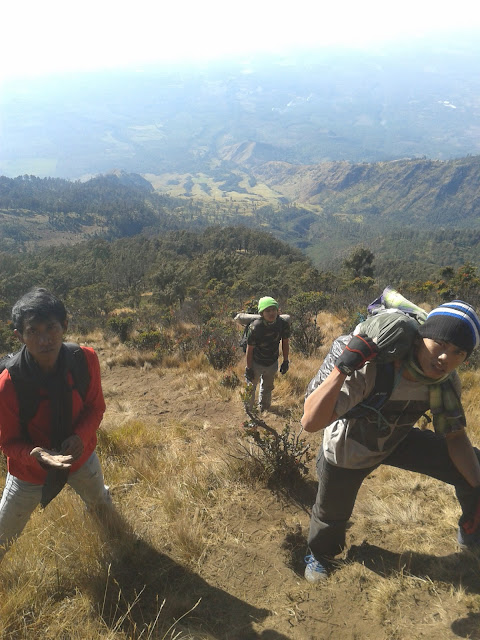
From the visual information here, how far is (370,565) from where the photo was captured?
2252 millimetres

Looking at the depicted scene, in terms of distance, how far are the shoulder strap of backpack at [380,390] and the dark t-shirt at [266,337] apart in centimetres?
264

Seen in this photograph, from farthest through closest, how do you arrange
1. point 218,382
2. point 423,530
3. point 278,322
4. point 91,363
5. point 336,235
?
1. point 336,235
2. point 218,382
3. point 278,322
4. point 423,530
5. point 91,363

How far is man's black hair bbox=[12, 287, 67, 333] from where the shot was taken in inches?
73.4

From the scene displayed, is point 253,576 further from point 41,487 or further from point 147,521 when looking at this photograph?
point 41,487

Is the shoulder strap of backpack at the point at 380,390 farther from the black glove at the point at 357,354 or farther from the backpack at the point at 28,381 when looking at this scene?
the backpack at the point at 28,381

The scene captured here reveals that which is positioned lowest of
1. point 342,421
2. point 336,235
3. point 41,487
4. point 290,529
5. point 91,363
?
point 336,235

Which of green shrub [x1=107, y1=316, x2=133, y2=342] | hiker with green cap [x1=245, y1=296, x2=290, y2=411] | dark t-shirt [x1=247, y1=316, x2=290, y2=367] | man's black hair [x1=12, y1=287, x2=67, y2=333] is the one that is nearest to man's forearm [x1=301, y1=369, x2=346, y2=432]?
man's black hair [x1=12, y1=287, x2=67, y2=333]

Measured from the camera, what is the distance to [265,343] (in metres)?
4.60

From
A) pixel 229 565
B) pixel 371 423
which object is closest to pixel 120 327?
pixel 229 565

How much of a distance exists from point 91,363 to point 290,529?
1818mm

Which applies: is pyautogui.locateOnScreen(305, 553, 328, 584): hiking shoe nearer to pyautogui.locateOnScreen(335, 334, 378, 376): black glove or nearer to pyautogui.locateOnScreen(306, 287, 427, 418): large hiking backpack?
pyautogui.locateOnScreen(306, 287, 427, 418): large hiking backpack

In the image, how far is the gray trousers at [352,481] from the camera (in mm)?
2138

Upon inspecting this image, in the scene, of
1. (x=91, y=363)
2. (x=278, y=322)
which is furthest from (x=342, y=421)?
(x=278, y=322)

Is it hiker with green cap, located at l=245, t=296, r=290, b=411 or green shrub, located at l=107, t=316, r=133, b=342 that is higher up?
hiker with green cap, located at l=245, t=296, r=290, b=411
